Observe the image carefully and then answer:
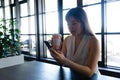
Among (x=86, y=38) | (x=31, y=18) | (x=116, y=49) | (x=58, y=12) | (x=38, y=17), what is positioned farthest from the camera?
(x=31, y=18)

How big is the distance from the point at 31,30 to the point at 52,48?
3.62 m

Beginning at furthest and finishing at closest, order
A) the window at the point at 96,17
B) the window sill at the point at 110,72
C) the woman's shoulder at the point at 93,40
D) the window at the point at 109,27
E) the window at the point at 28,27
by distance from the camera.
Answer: the window at the point at 28,27
the window at the point at 96,17
the window at the point at 109,27
the window sill at the point at 110,72
the woman's shoulder at the point at 93,40

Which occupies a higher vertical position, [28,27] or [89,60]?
[28,27]

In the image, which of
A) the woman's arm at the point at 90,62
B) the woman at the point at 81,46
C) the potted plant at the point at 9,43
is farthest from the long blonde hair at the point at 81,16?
the potted plant at the point at 9,43

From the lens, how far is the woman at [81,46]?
3.75 feet

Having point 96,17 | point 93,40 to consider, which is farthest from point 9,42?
point 93,40

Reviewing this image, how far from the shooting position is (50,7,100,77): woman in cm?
114

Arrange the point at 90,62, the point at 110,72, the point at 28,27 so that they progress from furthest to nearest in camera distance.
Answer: the point at 28,27
the point at 110,72
the point at 90,62

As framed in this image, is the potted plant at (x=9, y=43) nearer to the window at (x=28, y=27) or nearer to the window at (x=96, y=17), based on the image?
the window at (x=28, y=27)

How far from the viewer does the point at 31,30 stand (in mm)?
4641

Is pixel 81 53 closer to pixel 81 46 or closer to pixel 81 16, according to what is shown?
pixel 81 46

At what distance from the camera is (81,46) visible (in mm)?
1366

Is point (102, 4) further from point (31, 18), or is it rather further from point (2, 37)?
point (2, 37)

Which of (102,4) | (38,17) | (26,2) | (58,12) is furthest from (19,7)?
(102,4)
